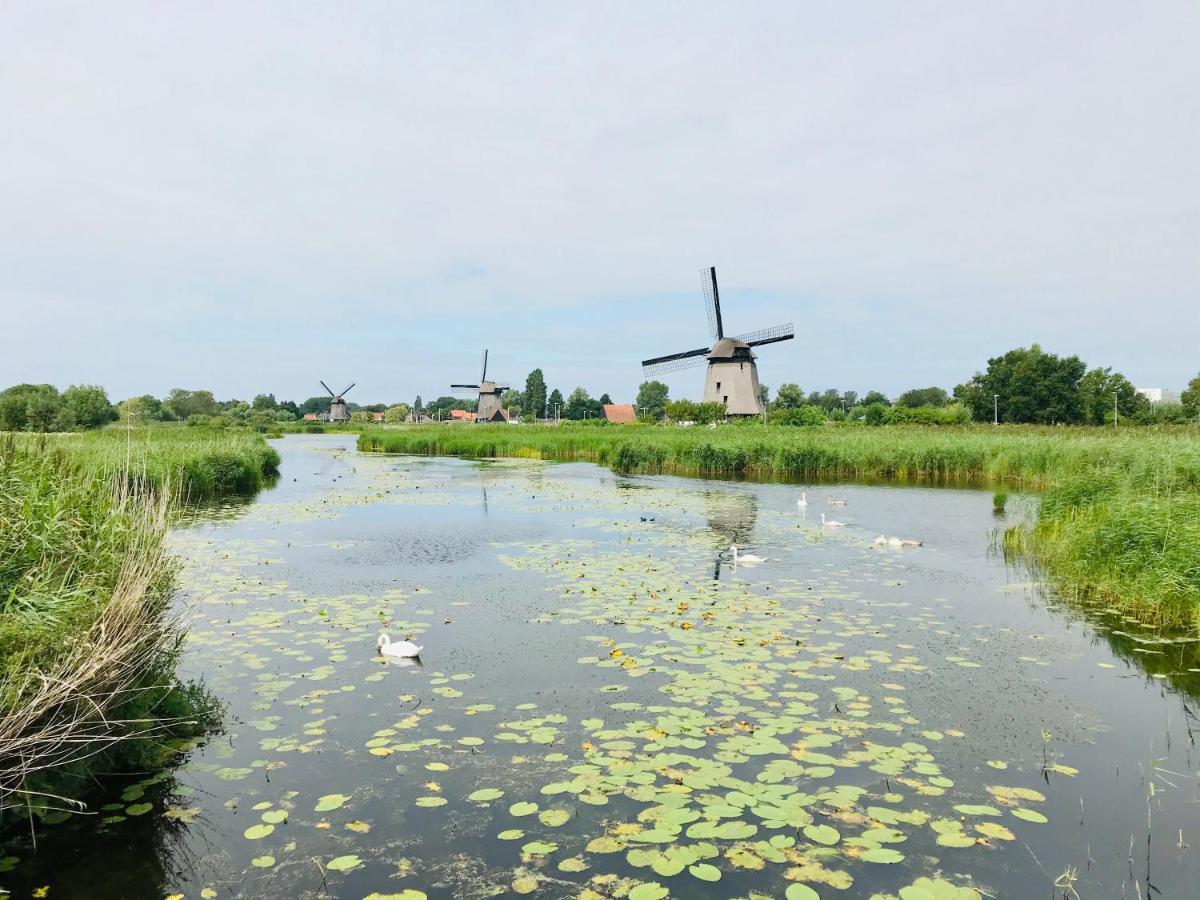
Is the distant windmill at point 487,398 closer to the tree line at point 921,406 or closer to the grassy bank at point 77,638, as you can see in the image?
the tree line at point 921,406

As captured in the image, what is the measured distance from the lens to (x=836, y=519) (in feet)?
55.0

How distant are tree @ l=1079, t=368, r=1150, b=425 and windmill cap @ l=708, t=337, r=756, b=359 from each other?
4135 centimetres

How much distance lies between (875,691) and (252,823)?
16.1 feet

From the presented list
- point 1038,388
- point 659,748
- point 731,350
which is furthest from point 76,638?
point 1038,388

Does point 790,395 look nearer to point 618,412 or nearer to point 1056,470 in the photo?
point 618,412

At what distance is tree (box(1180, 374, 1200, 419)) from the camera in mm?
64500

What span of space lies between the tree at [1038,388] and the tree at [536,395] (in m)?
68.8

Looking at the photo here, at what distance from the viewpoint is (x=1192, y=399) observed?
66.9 meters

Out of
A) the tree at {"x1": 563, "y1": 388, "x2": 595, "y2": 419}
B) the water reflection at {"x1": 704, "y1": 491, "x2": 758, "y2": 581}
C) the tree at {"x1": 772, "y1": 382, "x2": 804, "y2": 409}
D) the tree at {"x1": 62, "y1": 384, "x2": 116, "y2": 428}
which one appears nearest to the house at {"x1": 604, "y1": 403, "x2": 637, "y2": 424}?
the tree at {"x1": 563, "y1": 388, "x2": 595, "y2": 419}

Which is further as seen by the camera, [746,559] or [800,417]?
[800,417]

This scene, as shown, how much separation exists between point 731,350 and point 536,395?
2920 inches

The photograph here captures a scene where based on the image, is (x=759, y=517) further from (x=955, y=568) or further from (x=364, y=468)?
(x=364, y=468)

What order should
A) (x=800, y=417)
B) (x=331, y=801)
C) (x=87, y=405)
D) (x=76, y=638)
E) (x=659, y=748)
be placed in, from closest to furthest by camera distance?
1. (x=76, y=638)
2. (x=331, y=801)
3. (x=659, y=748)
4. (x=87, y=405)
5. (x=800, y=417)

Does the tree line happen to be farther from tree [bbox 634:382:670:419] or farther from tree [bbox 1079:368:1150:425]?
tree [bbox 634:382:670:419]
